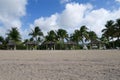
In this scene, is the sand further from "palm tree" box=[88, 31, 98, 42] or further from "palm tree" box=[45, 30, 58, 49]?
"palm tree" box=[88, 31, 98, 42]

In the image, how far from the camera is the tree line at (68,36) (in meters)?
63.8

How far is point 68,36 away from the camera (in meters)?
70.2

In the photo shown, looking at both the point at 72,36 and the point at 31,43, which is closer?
the point at 31,43

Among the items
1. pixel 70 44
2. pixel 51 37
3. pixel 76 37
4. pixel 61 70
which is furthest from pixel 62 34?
pixel 61 70

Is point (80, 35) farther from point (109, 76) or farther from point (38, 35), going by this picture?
point (109, 76)

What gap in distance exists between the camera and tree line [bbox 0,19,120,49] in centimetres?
6382

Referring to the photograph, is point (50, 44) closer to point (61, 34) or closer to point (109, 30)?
point (61, 34)

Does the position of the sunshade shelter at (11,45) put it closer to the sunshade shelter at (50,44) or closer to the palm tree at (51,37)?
the sunshade shelter at (50,44)

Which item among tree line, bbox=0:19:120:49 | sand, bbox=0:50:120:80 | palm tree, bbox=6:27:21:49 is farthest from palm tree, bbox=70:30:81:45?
sand, bbox=0:50:120:80

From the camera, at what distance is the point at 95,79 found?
289 inches

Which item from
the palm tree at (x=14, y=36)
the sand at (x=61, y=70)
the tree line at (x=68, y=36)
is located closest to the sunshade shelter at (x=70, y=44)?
the tree line at (x=68, y=36)

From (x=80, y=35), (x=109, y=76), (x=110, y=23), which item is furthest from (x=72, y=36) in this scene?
(x=109, y=76)

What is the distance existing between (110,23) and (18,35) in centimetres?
3009

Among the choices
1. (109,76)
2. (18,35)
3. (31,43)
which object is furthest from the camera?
(18,35)
